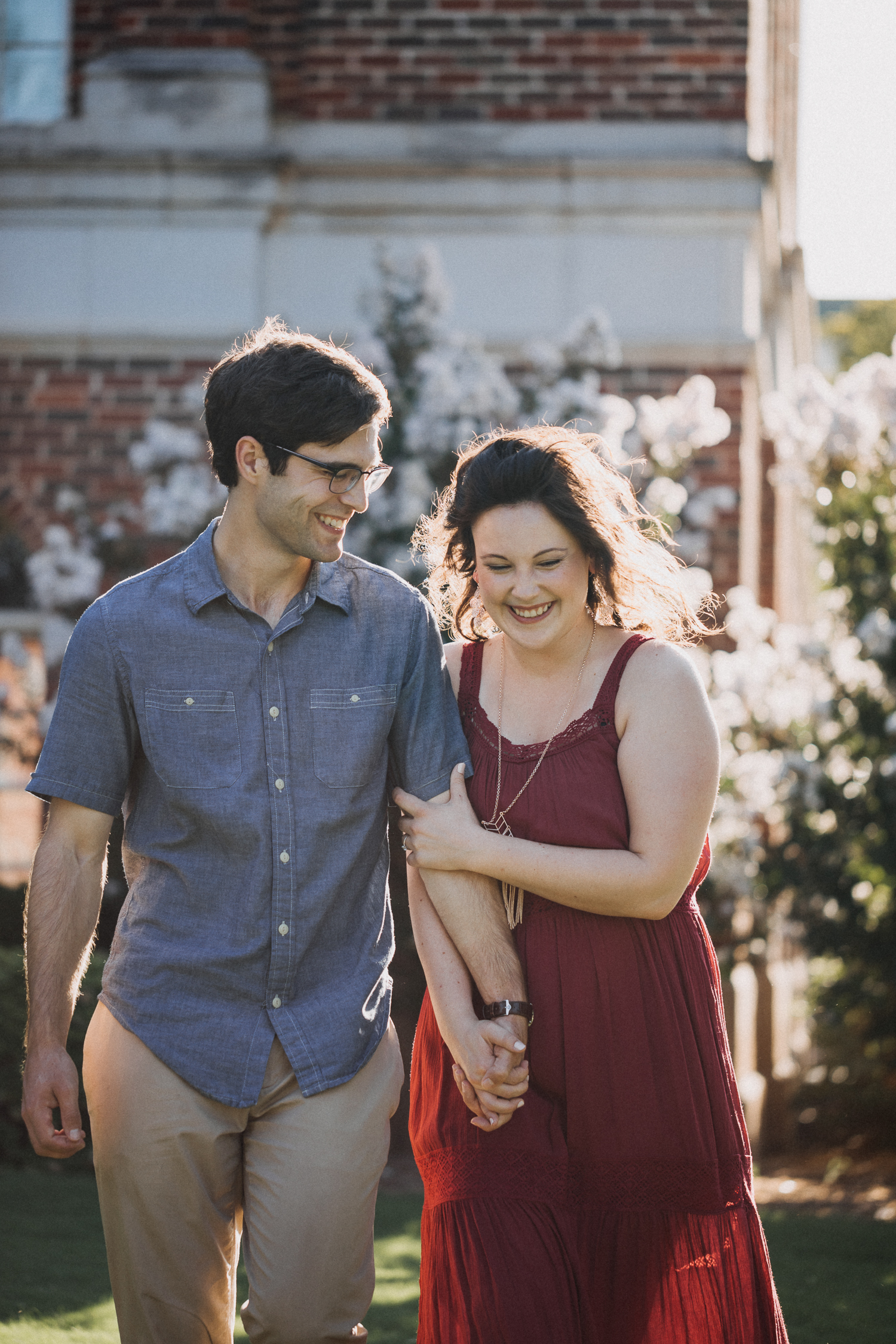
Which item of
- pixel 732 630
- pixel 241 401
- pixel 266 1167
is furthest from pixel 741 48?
pixel 266 1167

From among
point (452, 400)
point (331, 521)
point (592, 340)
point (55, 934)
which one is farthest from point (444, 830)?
point (592, 340)

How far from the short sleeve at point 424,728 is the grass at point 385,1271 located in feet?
6.64

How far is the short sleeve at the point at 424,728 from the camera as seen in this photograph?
2.96 m

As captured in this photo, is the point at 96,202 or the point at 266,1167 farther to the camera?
the point at 96,202

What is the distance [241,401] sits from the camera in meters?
2.80

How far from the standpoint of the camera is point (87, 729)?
110 inches

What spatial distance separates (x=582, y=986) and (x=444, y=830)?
0.40 metres

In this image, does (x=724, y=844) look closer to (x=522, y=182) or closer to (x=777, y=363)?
(x=522, y=182)

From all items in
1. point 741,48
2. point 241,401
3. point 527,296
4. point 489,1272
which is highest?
point 741,48

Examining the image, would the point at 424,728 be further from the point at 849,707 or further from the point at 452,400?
the point at 849,707

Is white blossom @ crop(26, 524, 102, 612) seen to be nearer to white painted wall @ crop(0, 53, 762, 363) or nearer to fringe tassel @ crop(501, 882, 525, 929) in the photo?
white painted wall @ crop(0, 53, 762, 363)

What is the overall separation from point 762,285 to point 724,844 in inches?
151

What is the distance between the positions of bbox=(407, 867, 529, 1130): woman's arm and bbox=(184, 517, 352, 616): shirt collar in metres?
0.66

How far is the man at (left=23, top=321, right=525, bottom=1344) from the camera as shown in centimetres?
272
